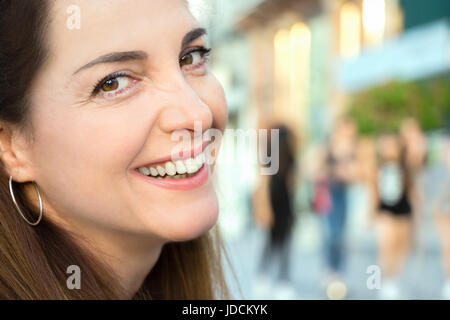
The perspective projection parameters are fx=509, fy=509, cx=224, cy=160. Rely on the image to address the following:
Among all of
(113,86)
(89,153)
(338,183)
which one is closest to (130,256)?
(89,153)

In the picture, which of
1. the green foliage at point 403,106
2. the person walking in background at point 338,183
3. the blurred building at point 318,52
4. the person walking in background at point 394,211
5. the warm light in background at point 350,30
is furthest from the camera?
the warm light in background at point 350,30

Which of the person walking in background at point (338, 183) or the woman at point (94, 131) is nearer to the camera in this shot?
the woman at point (94, 131)

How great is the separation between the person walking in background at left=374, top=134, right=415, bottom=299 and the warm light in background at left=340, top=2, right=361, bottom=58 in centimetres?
1259

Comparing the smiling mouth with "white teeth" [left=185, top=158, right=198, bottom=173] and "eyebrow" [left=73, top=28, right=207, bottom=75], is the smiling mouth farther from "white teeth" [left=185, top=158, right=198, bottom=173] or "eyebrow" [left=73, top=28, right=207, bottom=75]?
"eyebrow" [left=73, top=28, right=207, bottom=75]

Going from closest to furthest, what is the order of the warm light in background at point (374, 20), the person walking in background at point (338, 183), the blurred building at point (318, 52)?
the person walking in background at point (338, 183) < the blurred building at point (318, 52) < the warm light in background at point (374, 20)

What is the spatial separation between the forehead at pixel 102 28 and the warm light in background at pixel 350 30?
1729cm

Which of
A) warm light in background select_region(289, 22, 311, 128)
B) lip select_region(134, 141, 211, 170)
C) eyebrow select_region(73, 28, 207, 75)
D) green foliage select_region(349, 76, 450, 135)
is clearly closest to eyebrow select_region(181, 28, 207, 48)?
eyebrow select_region(73, 28, 207, 75)

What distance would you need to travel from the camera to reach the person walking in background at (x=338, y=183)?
5.96 metres

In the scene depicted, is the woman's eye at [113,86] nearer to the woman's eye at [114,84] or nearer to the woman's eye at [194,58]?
the woman's eye at [114,84]

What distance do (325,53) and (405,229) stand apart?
14.0 m

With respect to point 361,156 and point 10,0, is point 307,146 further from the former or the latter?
point 10,0

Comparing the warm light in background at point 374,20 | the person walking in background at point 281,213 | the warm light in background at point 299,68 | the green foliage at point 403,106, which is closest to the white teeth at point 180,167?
the person walking in background at point 281,213

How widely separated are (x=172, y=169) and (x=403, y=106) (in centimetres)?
1531
